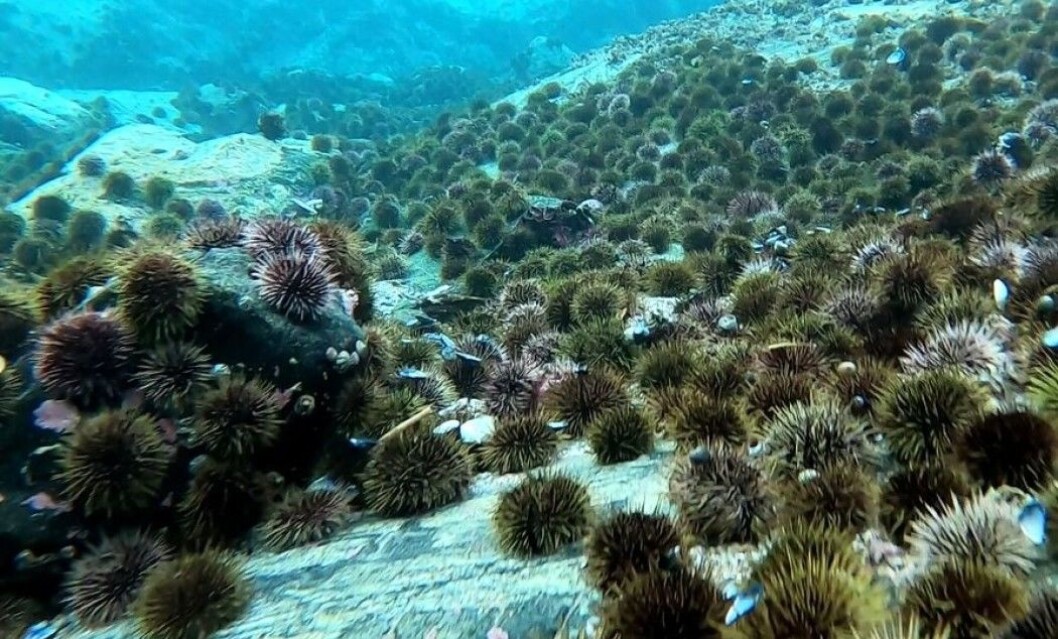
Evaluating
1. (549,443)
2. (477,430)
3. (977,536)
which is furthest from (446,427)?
(977,536)

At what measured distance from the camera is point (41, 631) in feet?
12.0

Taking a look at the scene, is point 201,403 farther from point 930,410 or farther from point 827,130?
point 827,130

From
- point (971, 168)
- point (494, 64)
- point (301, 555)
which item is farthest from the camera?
point (494, 64)

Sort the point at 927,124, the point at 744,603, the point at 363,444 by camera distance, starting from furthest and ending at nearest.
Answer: the point at 927,124 < the point at 363,444 < the point at 744,603

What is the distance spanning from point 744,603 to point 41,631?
422 centimetres

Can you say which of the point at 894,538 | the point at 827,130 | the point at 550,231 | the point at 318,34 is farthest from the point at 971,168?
the point at 318,34

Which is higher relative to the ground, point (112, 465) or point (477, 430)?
point (112, 465)

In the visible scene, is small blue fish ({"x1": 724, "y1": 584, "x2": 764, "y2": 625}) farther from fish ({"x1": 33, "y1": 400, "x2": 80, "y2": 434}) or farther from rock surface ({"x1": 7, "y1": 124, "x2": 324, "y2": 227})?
rock surface ({"x1": 7, "y1": 124, "x2": 324, "y2": 227})

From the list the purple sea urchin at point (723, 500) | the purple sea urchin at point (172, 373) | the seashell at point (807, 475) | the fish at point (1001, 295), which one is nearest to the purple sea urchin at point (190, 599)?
the purple sea urchin at point (172, 373)

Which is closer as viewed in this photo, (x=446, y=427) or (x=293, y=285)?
(x=293, y=285)

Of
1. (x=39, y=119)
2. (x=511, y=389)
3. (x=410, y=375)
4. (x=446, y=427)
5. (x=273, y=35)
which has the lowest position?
(x=511, y=389)

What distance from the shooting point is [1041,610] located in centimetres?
201

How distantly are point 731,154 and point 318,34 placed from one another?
6941 centimetres

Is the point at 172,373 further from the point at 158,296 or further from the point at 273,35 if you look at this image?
the point at 273,35
